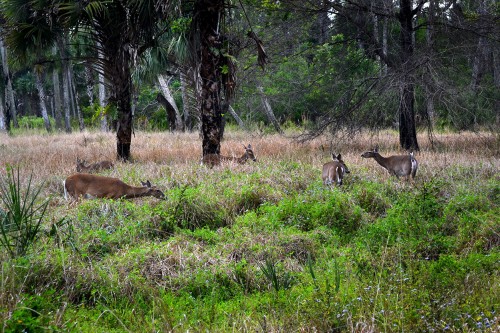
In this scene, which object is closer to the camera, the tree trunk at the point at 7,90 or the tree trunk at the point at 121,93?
the tree trunk at the point at 121,93

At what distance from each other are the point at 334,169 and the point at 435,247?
3145 millimetres

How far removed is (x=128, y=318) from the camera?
4.74 meters

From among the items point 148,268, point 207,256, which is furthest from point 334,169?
point 148,268

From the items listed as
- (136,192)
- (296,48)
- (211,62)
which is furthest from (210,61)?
(296,48)

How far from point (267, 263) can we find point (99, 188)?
15.3 ft

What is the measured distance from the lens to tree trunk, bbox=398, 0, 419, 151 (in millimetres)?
11930

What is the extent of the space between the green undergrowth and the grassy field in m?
0.02

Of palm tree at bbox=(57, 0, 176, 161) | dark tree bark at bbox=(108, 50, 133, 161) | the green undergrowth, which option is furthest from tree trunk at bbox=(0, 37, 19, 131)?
the green undergrowth

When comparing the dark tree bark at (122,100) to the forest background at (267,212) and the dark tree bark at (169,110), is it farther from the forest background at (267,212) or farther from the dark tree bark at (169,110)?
the dark tree bark at (169,110)

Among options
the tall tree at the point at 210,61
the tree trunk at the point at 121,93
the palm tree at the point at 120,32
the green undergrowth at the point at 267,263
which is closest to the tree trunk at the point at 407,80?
the green undergrowth at the point at 267,263

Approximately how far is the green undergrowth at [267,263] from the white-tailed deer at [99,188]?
0.54m

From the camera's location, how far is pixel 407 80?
11.9 metres

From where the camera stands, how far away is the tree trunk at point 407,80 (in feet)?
39.1

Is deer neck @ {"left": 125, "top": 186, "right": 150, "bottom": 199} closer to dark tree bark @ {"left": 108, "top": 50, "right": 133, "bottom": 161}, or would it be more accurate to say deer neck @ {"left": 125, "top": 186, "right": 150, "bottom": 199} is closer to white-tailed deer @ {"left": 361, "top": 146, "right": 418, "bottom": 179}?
dark tree bark @ {"left": 108, "top": 50, "right": 133, "bottom": 161}
